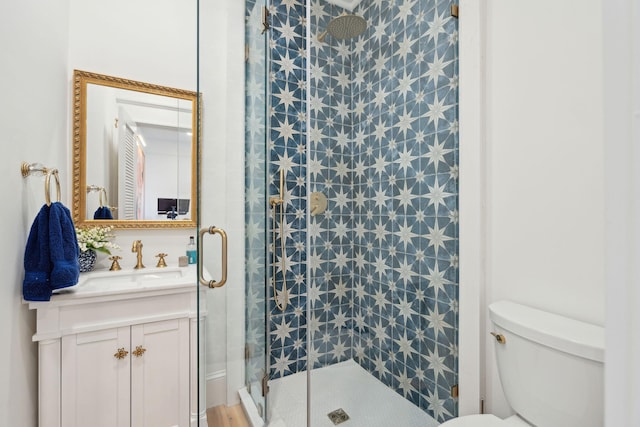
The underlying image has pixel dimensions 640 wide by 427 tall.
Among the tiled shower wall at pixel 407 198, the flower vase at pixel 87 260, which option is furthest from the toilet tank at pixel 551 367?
the flower vase at pixel 87 260

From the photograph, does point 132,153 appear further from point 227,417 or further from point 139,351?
point 227,417

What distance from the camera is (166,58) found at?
186 cm

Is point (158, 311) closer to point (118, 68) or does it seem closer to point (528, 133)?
point (118, 68)

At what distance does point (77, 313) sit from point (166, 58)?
154 cm

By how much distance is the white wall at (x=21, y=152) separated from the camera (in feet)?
3.64

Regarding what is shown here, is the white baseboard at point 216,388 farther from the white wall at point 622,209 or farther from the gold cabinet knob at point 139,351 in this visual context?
the white wall at point 622,209

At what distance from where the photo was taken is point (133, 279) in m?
1.61

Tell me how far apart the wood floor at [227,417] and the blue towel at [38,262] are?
1.01 metres

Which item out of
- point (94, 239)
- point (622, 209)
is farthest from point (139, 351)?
point (622, 209)

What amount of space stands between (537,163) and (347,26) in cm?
145

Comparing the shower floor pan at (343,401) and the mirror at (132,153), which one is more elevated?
the mirror at (132,153)

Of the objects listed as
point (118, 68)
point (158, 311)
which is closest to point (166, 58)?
point (118, 68)

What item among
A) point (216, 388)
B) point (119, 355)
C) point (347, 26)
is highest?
point (347, 26)

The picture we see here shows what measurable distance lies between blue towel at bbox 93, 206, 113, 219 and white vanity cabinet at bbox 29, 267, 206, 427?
0.37 meters
